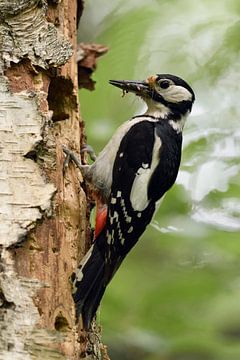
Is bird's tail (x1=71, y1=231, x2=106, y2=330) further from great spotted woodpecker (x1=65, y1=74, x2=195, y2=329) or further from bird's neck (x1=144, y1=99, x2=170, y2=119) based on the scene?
bird's neck (x1=144, y1=99, x2=170, y2=119)

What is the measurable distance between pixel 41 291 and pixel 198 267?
4.86 feet

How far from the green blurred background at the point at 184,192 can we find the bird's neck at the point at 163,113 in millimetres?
317

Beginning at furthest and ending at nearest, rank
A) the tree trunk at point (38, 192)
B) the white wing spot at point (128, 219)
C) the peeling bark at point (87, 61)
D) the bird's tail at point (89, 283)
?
the peeling bark at point (87, 61)
the white wing spot at point (128, 219)
the bird's tail at point (89, 283)
the tree trunk at point (38, 192)

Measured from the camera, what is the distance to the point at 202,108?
4.49m

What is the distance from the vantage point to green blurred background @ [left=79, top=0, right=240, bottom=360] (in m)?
3.85

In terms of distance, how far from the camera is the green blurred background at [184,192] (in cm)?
385

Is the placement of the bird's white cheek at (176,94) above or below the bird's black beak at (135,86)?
below

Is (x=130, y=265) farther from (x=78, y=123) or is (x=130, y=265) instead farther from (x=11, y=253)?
(x=11, y=253)

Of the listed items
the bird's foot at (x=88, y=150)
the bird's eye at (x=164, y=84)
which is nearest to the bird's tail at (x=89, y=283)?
the bird's foot at (x=88, y=150)

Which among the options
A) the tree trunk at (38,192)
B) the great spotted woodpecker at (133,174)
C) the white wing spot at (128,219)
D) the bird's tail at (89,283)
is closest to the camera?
the tree trunk at (38,192)

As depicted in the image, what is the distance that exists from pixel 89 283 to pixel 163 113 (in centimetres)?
122

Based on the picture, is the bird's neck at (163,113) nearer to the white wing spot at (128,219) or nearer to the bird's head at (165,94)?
the bird's head at (165,94)

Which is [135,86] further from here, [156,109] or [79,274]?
[79,274]

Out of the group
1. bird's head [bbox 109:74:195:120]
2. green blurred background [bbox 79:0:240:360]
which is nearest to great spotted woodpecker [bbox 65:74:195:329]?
bird's head [bbox 109:74:195:120]
